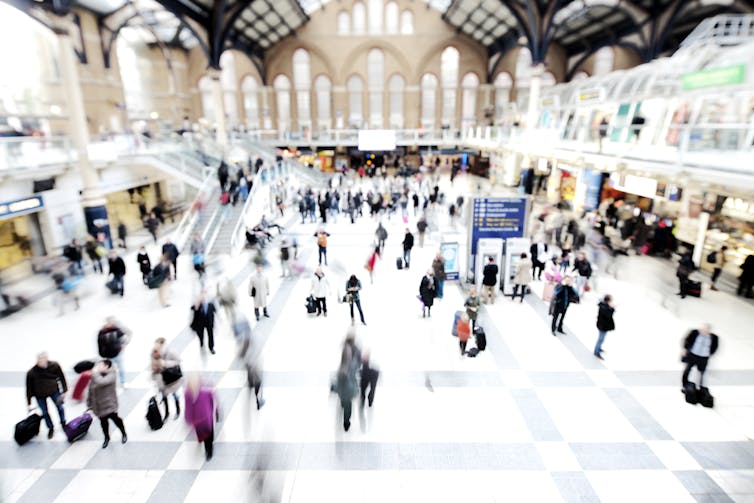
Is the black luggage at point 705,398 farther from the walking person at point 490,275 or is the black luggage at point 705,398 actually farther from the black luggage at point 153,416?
the black luggage at point 153,416

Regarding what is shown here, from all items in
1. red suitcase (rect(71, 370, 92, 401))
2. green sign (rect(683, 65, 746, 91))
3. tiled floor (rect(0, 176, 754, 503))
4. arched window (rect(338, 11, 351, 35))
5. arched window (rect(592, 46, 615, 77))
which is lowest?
tiled floor (rect(0, 176, 754, 503))

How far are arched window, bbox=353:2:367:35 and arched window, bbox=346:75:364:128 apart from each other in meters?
3.63

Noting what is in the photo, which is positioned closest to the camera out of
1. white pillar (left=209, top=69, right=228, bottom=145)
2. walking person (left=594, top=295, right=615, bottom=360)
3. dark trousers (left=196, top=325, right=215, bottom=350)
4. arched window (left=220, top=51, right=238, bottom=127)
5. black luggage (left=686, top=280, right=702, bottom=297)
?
walking person (left=594, top=295, right=615, bottom=360)

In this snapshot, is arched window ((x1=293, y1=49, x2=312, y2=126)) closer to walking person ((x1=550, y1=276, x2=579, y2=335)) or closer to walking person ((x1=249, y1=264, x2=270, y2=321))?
walking person ((x1=249, y1=264, x2=270, y2=321))

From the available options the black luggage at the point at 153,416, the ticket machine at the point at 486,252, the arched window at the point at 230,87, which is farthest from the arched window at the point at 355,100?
the black luggage at the point at 153,416

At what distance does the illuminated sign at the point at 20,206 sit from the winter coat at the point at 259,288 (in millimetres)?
8461

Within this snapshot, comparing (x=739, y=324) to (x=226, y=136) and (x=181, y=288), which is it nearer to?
(x=181, y=288)

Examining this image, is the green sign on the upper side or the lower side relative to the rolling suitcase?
upper

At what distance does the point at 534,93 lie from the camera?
2358 cm

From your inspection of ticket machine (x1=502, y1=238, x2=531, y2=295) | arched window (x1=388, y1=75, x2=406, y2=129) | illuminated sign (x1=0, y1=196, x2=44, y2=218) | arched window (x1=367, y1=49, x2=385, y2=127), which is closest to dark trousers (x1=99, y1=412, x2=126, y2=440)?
ticket machine (x1=502, y1=238, x2=531, y2=295)

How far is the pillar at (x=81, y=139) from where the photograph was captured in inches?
553

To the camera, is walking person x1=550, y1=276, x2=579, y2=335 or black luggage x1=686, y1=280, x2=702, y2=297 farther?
black luggage x1=686, y1=280, x2=702, y2=297

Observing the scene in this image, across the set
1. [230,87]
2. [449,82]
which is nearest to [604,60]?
[449,82]

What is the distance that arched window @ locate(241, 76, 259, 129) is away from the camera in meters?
38.2
